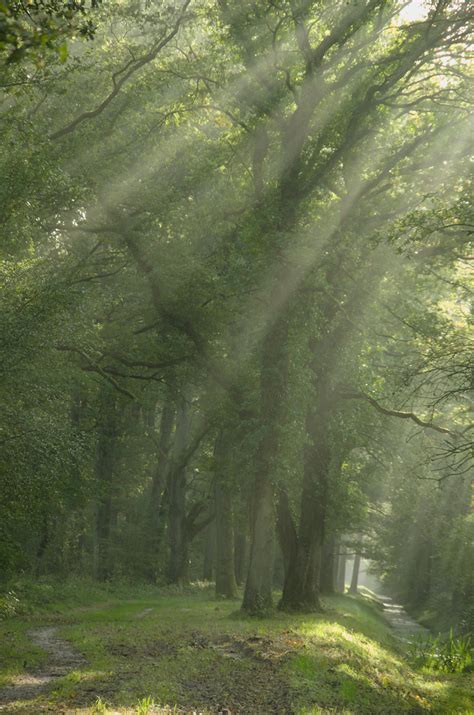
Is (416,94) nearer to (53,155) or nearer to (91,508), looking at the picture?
(53,155)

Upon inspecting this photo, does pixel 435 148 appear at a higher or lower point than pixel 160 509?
higher

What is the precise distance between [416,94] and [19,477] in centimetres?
1584

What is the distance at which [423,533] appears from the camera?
4859cm

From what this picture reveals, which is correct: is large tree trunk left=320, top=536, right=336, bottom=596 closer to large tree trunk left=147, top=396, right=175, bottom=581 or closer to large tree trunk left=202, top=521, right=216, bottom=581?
large tree trunk left=202, top=521, right=216, bottom=581

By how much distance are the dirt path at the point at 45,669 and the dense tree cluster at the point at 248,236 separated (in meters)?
2.21

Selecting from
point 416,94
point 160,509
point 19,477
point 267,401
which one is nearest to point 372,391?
point 267,401

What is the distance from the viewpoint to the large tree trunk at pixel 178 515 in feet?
131

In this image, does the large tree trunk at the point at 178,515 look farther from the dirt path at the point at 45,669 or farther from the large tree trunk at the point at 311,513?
the dirt path at the point at 45,669

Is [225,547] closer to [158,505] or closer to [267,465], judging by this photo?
[267,465]

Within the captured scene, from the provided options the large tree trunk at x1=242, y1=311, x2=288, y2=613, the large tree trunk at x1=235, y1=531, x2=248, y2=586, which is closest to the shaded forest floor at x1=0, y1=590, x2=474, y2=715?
the large tree trunk at x1=242, y1=311, x2=288, y2=613

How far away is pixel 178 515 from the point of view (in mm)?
40344

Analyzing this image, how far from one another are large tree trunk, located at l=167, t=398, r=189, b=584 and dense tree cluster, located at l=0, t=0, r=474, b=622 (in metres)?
13.5

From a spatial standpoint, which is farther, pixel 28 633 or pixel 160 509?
pixel 160 509

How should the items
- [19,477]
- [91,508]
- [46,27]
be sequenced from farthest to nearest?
1. [91,508]
2. [19,477]
3. [46,27]
